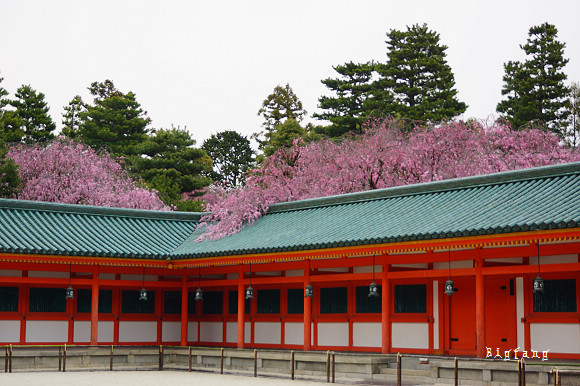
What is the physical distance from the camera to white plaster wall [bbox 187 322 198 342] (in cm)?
2694

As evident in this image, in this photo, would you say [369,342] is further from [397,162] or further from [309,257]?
[397,162]

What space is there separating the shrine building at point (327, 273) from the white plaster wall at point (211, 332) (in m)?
0.03

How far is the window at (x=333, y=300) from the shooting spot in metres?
22.7

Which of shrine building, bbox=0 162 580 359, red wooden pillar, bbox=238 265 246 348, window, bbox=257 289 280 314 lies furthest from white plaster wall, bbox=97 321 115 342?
window, bbox=257 289 280 314

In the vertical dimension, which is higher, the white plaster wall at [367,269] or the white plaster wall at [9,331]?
the white plaster wall at [367,269]

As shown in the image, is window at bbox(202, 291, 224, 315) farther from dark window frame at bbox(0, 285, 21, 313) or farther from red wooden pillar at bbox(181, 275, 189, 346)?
dark window frame at bbox(0, 285, 21, 313)

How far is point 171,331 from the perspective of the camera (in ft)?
87.0

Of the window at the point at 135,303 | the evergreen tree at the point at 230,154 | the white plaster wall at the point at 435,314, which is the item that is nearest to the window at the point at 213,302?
the window at the point at 135,303

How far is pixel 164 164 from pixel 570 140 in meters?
25.7

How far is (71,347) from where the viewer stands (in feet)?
76.7

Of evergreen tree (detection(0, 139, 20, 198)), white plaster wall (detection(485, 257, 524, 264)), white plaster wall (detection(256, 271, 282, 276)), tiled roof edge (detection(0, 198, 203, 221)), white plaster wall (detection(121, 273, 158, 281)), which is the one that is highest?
evergreen tree (detection(0, 139, 20, 198))

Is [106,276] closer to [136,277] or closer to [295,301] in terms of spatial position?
[136,277]

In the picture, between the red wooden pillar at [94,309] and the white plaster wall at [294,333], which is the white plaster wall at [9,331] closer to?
the red wooden pillar at [94,309]

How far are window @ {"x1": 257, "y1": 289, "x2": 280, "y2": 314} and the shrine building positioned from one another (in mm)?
44
